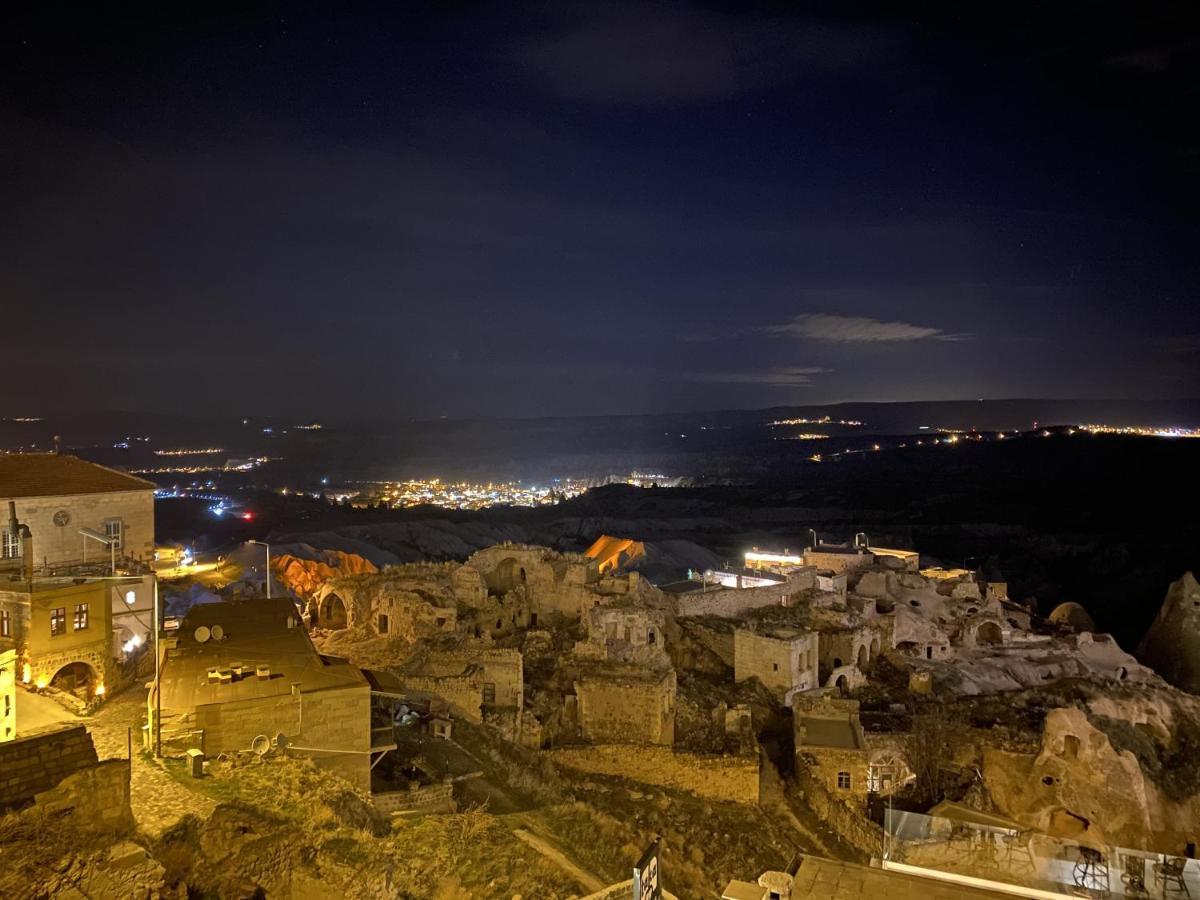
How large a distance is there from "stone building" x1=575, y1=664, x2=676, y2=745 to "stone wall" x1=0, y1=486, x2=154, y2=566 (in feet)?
41.2

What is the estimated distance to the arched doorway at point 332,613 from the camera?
2276cm

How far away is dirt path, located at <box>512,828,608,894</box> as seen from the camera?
1067cm

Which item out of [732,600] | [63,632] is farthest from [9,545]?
[732,600]

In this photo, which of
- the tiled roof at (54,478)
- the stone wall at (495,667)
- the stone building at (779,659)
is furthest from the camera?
the stone building at (779,659)

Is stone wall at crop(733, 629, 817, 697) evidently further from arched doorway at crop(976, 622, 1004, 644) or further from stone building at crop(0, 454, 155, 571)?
stone building at crop(0, 454, 155, 571)

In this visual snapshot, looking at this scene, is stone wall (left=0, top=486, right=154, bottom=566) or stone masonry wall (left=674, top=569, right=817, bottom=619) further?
stone masonry wall (left=674, top=569, right=817, bottom=619)

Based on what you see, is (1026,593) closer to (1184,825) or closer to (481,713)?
(1184,825)

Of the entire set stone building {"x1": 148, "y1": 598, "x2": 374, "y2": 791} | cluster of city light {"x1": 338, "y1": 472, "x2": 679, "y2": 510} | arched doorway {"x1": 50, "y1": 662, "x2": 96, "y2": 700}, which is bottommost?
cluster of city light {"x1": 338, "y1": 472, "x2": 679, "y2": 510}

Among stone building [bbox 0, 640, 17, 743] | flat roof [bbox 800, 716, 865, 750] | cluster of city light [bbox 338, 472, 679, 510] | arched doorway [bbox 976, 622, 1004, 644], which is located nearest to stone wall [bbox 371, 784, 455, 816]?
stone building [bbox 0, 640, 17, 743]

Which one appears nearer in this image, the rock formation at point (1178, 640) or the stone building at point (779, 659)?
the stone building at point (779, 659)

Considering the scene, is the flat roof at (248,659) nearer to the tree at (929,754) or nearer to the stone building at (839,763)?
the stone building at (839,763)

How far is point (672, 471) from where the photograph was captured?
157000mm

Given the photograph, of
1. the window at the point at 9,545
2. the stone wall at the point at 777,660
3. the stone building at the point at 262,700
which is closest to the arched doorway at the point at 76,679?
the stone building at the point at 262,700

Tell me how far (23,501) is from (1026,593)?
58186 millimetres
